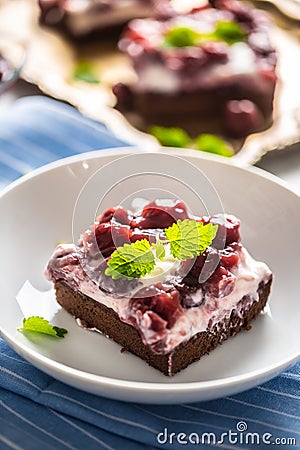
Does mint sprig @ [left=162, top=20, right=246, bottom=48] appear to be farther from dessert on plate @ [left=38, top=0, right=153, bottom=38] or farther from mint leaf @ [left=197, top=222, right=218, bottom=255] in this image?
mint leaf @ [left=197, top=222, right=218, bottom=255]

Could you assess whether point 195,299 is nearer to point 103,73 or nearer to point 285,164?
point 285,164

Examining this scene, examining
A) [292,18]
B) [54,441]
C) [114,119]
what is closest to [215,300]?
[54,441]

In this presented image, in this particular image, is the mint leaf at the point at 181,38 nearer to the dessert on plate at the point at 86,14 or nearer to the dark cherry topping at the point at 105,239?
the dessert on plate at the point at 86,14

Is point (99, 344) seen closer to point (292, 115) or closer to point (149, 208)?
point (149, 208)

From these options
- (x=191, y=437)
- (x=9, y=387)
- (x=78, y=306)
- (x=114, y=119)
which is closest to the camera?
(x=191, y=437)

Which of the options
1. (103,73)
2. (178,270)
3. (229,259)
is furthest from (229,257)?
(103,73)

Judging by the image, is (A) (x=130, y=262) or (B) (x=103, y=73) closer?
(A) (x=130, y=262)
